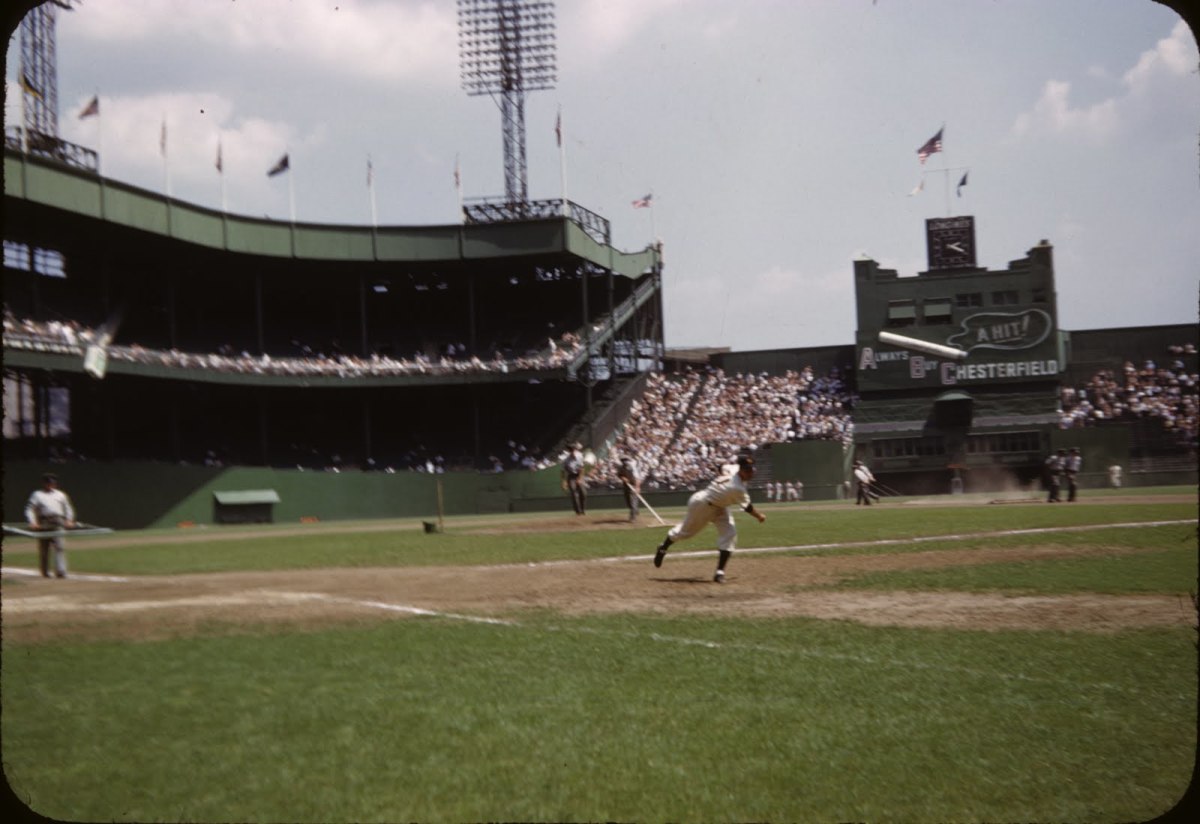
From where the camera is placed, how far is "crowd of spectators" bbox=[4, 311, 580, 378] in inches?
1256

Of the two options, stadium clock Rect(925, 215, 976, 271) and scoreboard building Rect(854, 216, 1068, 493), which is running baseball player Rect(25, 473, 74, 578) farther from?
stadium clock Rect(925, 215, 976, 271)

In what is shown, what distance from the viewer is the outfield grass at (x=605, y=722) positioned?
16.2 ft

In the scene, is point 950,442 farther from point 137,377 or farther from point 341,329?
point 137,377

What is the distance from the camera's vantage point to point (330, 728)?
603cm

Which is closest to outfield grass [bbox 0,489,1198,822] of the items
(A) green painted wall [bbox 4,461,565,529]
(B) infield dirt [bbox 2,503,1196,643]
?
(B) infield dirt [bbox 2,503,1196,643]

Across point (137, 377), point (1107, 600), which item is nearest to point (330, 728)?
point (1107, 600)

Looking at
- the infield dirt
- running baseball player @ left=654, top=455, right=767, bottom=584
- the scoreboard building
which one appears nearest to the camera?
the infield dirt

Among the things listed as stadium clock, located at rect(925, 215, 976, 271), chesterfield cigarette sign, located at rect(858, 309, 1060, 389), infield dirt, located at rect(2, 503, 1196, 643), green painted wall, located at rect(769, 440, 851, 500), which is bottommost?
infield dirt, located at rect(2, 503, 1196, 643)

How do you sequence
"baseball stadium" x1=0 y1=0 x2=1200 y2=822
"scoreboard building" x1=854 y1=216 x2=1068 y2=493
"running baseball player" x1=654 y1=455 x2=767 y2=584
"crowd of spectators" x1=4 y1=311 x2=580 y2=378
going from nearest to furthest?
"baseball stadium" x1=0 y1=0 x2=1200 y2=822
"running baseball player" x1=654 y1=455 x2=767 y2=584
"crowd of spectators" x1=4 y1=311 x2=580 y2=378
"scoreboard building" x1=854 y1=216 x2=1068 y2=493

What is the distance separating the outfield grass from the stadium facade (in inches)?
929

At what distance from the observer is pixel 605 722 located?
20.5ft

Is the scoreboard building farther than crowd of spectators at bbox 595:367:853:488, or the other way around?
crowd of spectators at bbox 595:367:853:488

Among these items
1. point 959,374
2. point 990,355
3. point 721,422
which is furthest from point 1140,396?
point 721,422

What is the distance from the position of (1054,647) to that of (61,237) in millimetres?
37457
